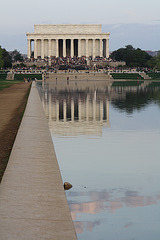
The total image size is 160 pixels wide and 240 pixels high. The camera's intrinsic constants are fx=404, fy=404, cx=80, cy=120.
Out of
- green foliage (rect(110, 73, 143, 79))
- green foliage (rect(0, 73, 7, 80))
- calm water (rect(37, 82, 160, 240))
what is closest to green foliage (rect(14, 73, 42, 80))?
green foliage (rect(0, 73, 7, 80))

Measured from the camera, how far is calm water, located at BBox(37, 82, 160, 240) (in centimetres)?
707

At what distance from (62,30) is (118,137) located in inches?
6046

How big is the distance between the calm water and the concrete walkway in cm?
50

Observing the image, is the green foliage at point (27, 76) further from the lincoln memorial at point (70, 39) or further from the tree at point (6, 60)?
the lincoln memorial at point (70, 39)

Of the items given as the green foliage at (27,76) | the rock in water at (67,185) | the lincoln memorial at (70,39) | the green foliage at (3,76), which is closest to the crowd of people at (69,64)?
the lincoln memorial at (70,39)

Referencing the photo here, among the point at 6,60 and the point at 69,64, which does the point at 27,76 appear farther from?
the point at 6,60

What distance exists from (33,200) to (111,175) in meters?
3.66

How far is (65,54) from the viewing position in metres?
169

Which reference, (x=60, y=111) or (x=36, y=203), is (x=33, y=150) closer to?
(x=36, y=203)

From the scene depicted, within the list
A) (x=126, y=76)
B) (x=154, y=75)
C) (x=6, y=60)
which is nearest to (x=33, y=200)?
(x=126, y=76)

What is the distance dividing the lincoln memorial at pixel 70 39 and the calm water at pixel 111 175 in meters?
148

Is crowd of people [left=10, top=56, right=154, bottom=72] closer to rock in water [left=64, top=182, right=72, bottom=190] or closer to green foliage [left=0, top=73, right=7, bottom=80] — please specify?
green foliage [left=0, top=73, right=7, bottom=80]

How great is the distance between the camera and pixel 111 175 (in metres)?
10.5

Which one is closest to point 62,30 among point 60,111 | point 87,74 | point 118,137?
point 87,74
